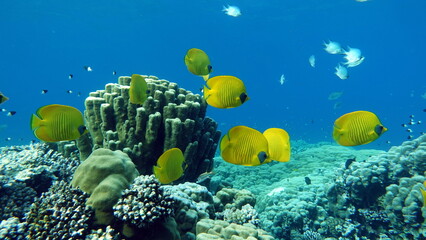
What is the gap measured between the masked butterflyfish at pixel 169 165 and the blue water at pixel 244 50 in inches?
1402

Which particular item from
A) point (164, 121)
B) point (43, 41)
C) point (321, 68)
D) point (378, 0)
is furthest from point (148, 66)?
point (164, 121)

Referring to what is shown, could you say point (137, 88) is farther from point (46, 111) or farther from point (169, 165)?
point (46, 111)

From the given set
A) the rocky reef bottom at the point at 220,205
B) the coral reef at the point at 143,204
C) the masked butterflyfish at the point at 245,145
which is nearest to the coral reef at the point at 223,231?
the rocky reef bottom at the point at 220,205

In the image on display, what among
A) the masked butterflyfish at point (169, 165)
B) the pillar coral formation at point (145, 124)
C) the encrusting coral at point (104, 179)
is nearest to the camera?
the encrusting coral at point (104, 179)

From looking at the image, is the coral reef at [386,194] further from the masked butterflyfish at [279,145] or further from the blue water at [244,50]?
the blue water at [244,50]

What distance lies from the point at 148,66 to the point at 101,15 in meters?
52.4

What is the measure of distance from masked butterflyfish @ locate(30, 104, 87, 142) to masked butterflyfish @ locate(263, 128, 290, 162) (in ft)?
6.85

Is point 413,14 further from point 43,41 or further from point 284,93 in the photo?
point 43,41

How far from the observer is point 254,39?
8438 cm

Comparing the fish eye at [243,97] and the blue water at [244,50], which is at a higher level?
the blue water at [244,50]

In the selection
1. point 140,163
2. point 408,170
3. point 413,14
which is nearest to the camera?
point 140,163

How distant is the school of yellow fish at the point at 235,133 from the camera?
258 cm

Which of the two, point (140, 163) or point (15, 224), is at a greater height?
point (140, 163)

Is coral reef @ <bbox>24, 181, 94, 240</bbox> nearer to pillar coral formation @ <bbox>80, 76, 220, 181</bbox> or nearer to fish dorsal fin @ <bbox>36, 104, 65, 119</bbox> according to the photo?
fish dorsal fin @ <bbox>36, 104, 65, 119</bbox>
